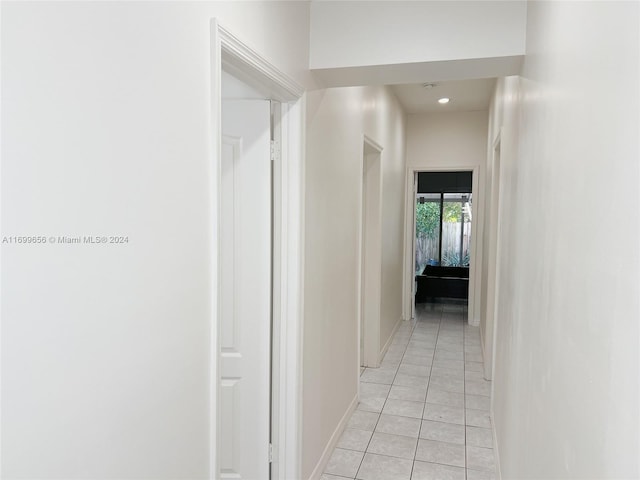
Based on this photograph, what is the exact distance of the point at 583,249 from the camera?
90cm

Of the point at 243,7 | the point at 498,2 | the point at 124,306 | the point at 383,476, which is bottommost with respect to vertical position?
the point at 383,476

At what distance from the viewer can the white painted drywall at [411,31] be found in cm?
204

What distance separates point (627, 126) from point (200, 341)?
1178 mm

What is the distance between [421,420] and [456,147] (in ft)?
12.8

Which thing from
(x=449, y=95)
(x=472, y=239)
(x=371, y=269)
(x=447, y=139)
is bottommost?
(x=371, y=269)

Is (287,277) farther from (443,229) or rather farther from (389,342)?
(443,229)

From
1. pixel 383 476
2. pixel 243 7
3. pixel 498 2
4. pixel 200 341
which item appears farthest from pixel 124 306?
pixel 383 476

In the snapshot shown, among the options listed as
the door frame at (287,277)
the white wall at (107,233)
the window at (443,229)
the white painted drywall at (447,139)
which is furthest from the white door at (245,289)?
the window at (443,229)

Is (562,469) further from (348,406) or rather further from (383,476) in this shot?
(348,406)

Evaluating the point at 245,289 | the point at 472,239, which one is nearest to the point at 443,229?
the point at 472,239

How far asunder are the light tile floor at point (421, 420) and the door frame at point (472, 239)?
3.52ft

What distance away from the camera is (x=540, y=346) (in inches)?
53.1

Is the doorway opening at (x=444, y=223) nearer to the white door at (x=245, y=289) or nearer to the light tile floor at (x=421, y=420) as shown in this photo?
the light tile floor at (x=421, y=420)

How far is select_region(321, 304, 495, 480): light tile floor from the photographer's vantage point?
2830 mm
